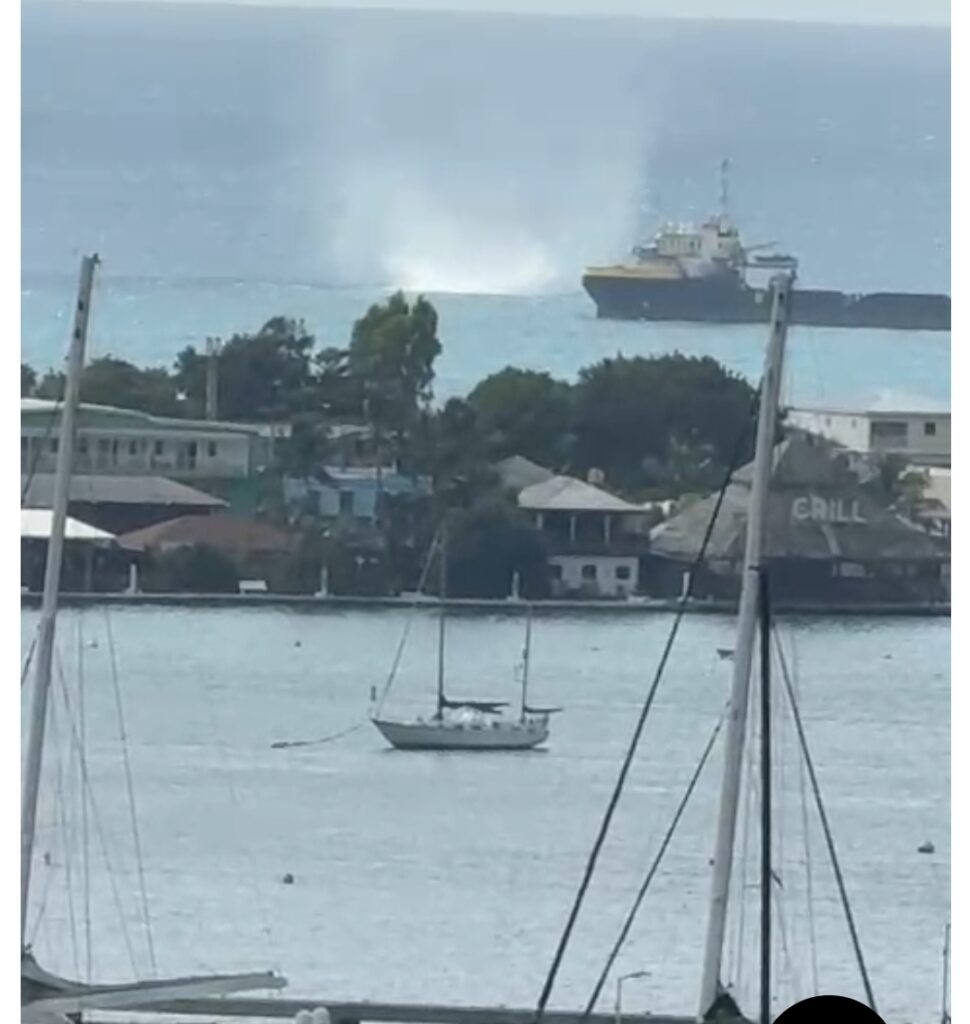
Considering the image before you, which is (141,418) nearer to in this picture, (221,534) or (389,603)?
(221,534)

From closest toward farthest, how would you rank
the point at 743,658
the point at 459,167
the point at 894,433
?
the point at 743,658, the point at 459,167, the point at 894,433

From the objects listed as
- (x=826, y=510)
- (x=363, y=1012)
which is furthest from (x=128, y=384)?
(x=826, y=510)

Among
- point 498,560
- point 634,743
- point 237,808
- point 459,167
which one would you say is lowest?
point 237,808

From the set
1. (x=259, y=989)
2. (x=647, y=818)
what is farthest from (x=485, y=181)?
(x=259, y=989)

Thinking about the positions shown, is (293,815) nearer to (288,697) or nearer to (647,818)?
(288,697)

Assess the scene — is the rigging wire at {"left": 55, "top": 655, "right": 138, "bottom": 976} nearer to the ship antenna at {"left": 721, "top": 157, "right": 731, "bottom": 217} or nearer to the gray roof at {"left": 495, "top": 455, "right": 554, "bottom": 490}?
the gray roof at {"left": 495, "top": 455, "right": 554, "bottom": 490}

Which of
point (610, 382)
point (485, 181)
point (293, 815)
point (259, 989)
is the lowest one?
point (259, 989)
